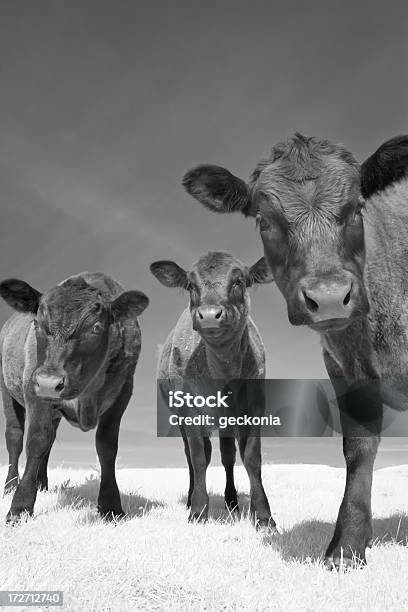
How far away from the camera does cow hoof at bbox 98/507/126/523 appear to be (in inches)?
273

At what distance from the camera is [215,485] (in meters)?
12.4

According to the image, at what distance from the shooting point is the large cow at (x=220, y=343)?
7.06 meters

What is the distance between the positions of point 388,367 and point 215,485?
8.05 m

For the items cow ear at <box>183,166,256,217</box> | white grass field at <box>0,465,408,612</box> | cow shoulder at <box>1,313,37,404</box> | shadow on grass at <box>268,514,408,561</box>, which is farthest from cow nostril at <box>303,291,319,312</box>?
cow shoulder at <box>1,313,37,404</box>

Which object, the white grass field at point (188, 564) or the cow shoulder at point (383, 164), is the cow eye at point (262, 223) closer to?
the cow shoulder at point (383, 164)

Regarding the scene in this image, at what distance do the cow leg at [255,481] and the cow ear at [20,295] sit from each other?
3.02 metres

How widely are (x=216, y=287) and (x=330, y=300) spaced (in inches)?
142

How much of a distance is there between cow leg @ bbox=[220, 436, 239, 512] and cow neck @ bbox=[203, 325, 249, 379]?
179 cm

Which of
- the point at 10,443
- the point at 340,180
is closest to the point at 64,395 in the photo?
the point at 340,180

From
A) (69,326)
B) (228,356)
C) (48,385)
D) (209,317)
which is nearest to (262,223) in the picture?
(209,317)

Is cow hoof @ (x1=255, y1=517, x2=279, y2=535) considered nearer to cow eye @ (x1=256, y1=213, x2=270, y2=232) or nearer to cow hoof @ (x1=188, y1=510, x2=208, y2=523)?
cow hoof @ (x1=188, y1=510, x2=208, y2=523)

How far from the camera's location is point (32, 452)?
22.6 feet

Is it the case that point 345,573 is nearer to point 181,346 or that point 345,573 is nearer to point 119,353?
point 119,353

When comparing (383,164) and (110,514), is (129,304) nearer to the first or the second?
(110,514)
